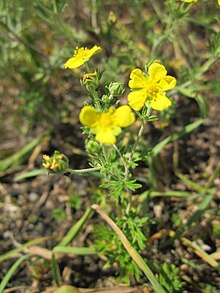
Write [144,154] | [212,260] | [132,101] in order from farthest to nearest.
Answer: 1. [212,260]
2. [144,154]
3. [132,101]

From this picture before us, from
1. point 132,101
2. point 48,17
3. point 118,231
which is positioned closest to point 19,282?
point 118,231

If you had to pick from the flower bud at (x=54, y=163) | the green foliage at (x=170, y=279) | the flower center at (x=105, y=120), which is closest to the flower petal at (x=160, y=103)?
the flower center at (x=105, y=120)

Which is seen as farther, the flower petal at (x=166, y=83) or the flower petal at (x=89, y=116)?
the flower petal at (x=166, y=83)

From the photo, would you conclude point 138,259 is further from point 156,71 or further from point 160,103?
point 156,71

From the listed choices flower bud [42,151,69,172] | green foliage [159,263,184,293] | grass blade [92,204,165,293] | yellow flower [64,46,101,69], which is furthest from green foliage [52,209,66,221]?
yellow flower [64,46,101,69]

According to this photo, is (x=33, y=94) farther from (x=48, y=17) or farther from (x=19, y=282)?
(x=19, y=282)

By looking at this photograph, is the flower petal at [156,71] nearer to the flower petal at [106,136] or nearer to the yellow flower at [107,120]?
the yellow flower at [107,120]

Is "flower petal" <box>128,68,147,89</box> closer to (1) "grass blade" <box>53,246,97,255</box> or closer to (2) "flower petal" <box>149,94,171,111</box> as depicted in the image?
(2) "flower petal" <box>149,94,171,111</box>
